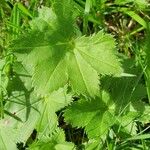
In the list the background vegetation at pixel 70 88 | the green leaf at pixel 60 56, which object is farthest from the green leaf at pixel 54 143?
the green leaf at pixel 60 56

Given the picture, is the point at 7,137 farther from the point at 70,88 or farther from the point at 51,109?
the point at 70,88

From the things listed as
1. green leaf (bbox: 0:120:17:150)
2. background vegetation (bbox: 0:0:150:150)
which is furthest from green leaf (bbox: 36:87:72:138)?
green leaf (bbox: 0:120:17:150)

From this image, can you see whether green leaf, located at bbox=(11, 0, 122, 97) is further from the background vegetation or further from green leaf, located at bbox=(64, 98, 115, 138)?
green leaf, located at bbox=(64, 98, 115, 138)

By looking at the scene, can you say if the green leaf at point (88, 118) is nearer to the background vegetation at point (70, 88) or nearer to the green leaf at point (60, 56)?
the background vegetation at point (70, 88)

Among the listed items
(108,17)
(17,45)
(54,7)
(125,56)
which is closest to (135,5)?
(108,17)

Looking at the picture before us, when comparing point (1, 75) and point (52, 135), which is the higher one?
point (1, 75)

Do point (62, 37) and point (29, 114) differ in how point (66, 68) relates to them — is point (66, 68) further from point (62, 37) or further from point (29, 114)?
point (29, 114)
